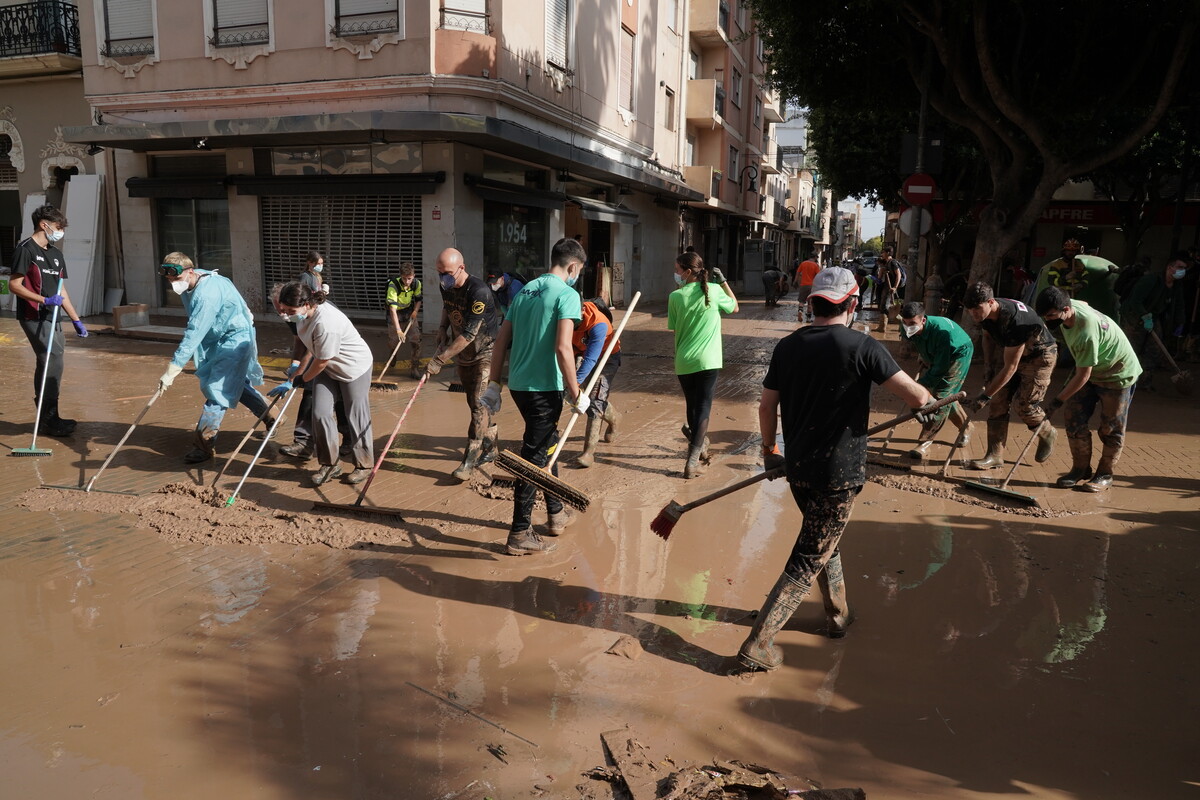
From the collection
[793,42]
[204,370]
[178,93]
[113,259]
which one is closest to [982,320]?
[204,370]

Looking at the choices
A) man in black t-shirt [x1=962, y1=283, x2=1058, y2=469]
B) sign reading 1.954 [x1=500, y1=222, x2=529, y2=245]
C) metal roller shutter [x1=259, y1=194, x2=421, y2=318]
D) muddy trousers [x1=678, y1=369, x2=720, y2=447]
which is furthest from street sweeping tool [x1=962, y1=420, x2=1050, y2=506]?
sign reading 1.954 [x1=500, y1=222, x2=529, y2=245]

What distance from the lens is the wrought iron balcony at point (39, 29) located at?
16875 millimetres

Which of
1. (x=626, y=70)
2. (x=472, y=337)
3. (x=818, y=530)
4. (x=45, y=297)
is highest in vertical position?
(x=626, y=70)

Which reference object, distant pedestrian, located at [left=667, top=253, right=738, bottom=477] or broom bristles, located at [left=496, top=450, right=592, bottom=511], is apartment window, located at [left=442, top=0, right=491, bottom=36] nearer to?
distant pedestrian, located at [left=667, top=253, right=738, bottom=477]

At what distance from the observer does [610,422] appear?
7492 mm

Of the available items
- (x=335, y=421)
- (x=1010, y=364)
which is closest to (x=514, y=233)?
(x=335, y=421)

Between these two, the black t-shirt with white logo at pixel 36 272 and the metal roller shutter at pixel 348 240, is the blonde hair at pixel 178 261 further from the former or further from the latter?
the metal roller shutter at pixel 348 240

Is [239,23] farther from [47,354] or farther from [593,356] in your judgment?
[593,356]

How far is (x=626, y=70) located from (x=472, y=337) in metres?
16.4

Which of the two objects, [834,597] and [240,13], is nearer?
[834,597]

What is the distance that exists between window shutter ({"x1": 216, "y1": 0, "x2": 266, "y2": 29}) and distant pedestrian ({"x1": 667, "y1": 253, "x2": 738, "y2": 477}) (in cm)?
1236

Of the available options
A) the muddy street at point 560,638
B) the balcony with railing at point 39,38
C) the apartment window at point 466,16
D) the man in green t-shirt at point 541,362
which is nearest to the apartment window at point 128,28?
the balcony with railing at point 39,38

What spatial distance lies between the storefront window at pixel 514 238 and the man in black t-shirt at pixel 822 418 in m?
11.7

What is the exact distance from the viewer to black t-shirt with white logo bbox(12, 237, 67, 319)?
7.04m
